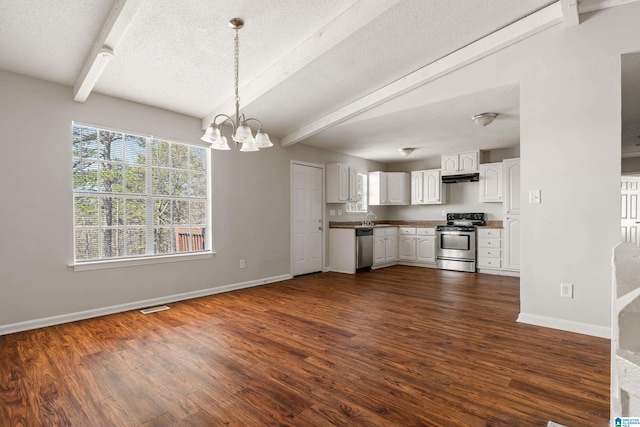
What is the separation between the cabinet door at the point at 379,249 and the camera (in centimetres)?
668

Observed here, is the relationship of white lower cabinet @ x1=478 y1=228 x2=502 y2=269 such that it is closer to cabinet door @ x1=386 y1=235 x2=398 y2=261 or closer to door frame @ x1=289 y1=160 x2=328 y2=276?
cabinet door @ x1=386 y1=235 x2=398 y2=261

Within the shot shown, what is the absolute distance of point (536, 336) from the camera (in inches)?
114

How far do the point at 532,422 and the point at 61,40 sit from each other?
4.31 meters

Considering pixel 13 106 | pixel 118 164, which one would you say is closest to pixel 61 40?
pixel 13 106

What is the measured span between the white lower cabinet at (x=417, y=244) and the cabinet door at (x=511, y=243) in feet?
4.46

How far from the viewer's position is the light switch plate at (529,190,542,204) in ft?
10.5

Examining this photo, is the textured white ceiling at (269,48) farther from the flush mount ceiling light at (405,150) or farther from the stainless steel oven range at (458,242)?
the stainless steel oven range at (458,242)

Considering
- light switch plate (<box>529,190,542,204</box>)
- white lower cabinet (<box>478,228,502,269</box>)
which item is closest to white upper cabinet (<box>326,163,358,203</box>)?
white lower cabinet (<box>478,228,502,269</box>)

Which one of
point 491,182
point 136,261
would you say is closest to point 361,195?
point 491,182

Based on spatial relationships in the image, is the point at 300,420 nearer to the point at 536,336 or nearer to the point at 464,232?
the point at 536,336

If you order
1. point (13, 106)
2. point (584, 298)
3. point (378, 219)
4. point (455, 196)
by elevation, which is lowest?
point (584, 298)

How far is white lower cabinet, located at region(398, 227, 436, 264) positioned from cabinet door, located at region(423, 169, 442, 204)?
65 cm

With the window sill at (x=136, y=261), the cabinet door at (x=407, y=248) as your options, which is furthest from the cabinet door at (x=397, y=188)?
the window sill at (x=136, y=261)

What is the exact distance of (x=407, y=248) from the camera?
729cm
